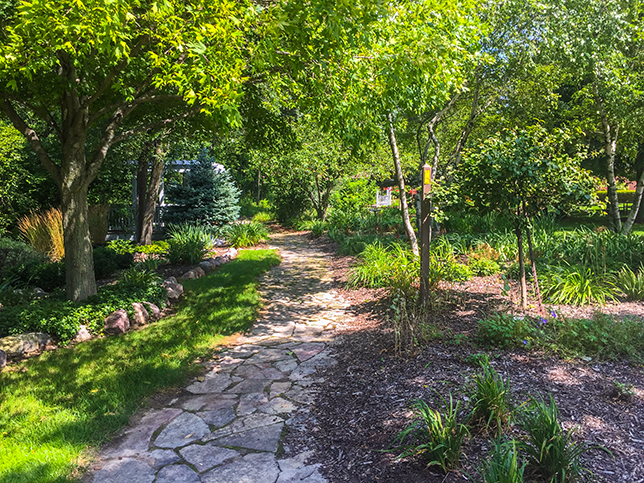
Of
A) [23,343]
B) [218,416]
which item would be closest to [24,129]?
[23,343]

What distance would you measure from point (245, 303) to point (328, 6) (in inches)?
173

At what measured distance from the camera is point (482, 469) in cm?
226

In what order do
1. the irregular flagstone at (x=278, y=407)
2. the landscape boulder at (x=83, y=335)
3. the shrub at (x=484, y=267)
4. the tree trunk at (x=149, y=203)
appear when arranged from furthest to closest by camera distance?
the tree trunk at (x=149, y=203) → the shrub at (x=484, y=267) → the landscape boulder at (x=83, y=335) → the irregular flagstone at (x=278, y=407)

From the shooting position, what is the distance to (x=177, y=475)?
107 inches

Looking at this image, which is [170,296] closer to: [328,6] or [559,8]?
[328,6]

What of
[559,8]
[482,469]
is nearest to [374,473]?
[482,469]

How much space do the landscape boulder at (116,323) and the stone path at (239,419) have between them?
1.59 meters

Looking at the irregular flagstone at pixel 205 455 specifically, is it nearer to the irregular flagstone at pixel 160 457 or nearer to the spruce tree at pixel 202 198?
the irregular flagstone at pixel 160 457

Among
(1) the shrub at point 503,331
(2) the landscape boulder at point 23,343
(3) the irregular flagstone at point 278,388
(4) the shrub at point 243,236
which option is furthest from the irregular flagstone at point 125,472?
(4) the shrub at point 243,236

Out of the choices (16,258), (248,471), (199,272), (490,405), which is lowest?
(248,471)

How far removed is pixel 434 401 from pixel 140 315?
4356 mm

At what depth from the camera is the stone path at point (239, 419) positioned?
2.75m

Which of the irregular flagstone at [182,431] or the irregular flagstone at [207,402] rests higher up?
the irregular flagstone at [207,402]

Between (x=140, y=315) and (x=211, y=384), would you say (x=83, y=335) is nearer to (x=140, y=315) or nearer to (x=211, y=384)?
(x=140, y=315)
